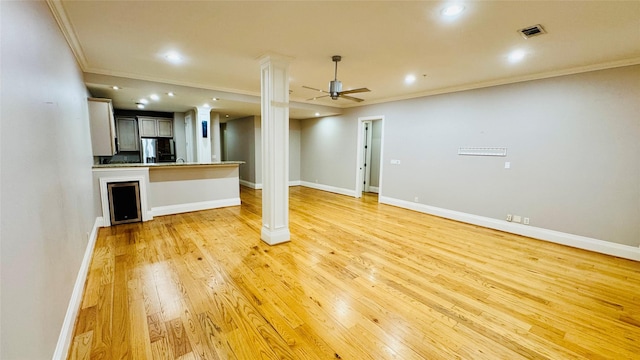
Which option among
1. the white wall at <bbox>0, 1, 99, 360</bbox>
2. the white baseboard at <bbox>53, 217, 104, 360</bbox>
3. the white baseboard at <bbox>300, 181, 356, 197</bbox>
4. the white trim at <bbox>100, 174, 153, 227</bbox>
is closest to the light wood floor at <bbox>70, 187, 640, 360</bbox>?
the white baseboard at <bbox>53, 217, 104, 360</bbox>

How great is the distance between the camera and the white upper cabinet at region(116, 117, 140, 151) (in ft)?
23.8

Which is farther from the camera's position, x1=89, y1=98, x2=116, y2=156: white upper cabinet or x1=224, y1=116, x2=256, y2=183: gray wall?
x1=224, y1=116, x2=256, y2=183: gray wall

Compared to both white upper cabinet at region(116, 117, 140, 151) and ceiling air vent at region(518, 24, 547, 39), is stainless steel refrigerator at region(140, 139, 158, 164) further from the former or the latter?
ceiling air vent at region(518, 24, 547, 39)

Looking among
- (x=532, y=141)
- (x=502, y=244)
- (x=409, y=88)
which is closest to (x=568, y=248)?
(x=502, y=244)

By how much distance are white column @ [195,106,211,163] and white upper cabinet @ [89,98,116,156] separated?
2.03 metres

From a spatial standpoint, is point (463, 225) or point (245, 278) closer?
point (245, 278)

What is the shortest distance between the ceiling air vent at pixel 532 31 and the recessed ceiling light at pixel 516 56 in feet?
1.69

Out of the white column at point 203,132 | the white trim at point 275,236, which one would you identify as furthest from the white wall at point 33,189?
the white column at point 203,132

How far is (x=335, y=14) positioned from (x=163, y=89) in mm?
3861

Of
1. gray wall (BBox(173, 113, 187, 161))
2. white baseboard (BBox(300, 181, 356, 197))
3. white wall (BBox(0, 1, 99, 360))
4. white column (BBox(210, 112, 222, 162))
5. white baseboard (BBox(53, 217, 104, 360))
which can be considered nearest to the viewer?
white wall (BBox(0, 1, 99, 360))

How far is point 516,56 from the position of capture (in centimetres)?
336

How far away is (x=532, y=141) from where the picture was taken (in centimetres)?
418

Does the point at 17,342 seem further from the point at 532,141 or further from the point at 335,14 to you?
the point at 532,141

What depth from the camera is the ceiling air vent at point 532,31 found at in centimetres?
255
